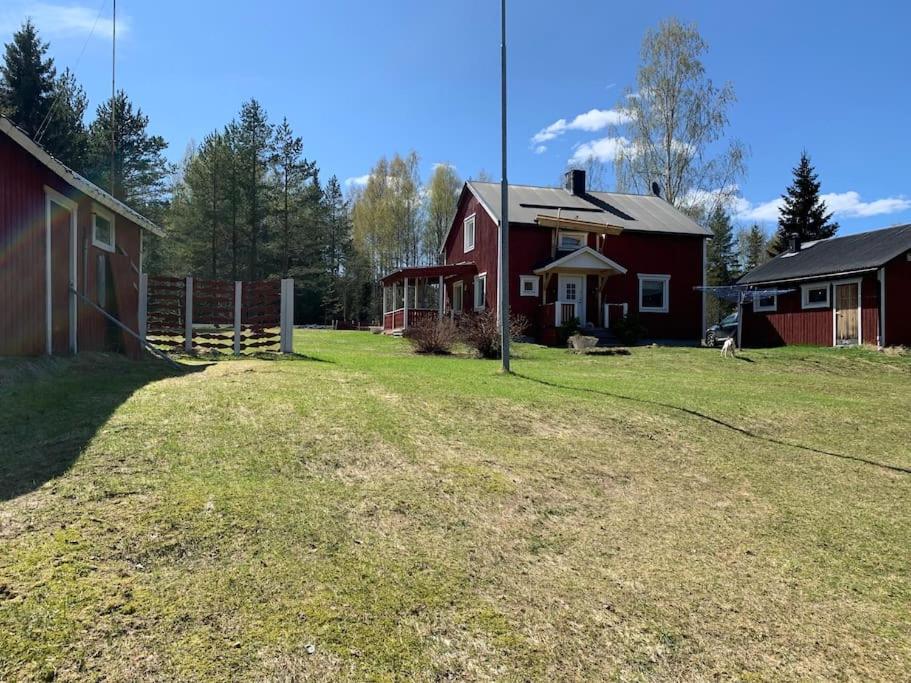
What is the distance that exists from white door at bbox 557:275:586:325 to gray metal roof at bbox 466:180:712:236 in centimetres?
234

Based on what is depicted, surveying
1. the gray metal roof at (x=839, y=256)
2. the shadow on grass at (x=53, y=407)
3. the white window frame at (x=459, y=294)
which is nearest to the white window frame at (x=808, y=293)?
the gray metal roof at (x=839, y=256)

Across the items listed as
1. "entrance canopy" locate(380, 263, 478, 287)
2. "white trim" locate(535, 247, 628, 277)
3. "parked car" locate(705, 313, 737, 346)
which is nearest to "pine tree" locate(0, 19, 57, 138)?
"entrance canopy" locate(380, 263, 478, 287)

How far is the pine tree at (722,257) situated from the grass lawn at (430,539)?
4785 centimetres

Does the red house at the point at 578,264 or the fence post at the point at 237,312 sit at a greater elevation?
the red house at the point at 578,264

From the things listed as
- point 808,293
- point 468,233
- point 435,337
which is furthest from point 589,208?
point 435,337

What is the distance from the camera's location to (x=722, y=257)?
54.5 metres

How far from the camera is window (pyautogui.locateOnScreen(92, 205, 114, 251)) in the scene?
11133 millimetres

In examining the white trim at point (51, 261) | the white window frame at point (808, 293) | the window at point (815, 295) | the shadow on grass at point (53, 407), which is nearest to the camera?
the shadow on grass at point (53, 407)

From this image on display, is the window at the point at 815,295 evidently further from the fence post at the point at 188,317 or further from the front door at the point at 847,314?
the fence post at the point at 188,317

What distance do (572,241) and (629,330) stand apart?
4548mm

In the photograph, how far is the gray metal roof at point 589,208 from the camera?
930 inches

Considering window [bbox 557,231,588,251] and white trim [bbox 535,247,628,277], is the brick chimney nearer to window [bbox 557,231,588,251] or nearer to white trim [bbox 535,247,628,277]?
window [bbox 557,231,588,251]

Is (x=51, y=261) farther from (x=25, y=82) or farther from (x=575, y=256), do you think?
(x=25, y=82)

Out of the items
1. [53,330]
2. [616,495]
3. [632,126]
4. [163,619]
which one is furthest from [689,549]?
[632,126]
